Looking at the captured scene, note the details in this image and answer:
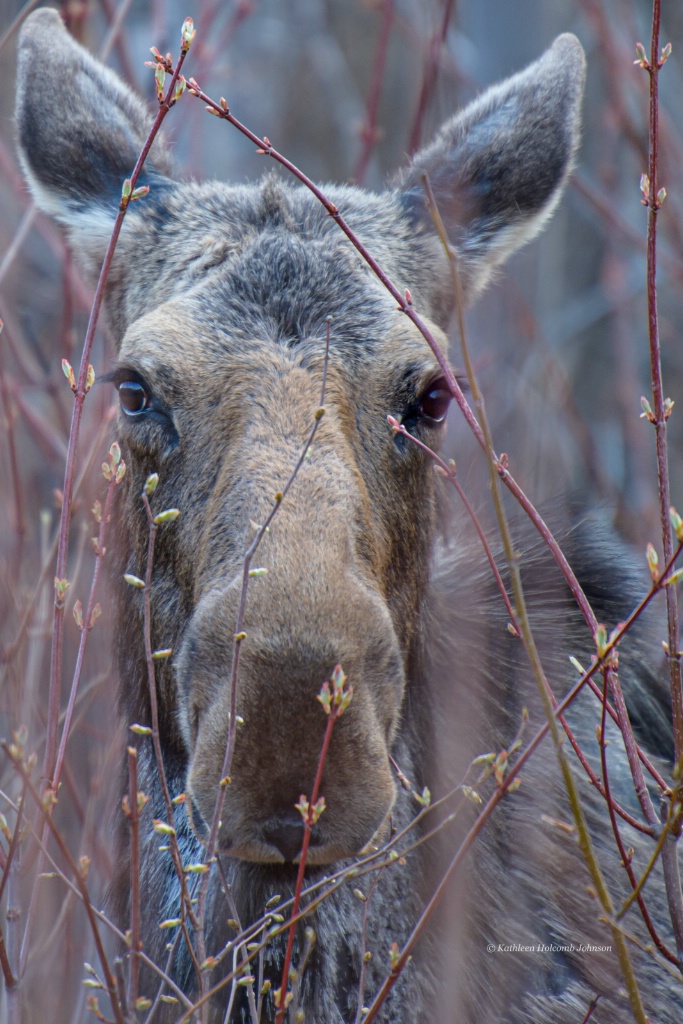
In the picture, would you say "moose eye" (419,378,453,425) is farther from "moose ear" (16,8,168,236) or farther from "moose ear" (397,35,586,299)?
"moose ear" (16,8,168,236)

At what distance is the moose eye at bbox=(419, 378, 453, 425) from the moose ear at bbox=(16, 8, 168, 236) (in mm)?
1445

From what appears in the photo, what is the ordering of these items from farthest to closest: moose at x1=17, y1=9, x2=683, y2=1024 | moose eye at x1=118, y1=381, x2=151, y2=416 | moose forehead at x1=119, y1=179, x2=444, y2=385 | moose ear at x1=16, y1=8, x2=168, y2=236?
moose ear at x1=16, y1=8, x2=168, y2=236, moose eye at x1=118, y1=381, x2=151, y2=416, moose forehead at x1=119, y1=179, x2=444, y2=385, moose at x1=17, y1=9, x2=683, y2=1024

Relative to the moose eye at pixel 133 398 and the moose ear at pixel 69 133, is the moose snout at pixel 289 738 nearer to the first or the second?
the moose eye at pixel 133 398

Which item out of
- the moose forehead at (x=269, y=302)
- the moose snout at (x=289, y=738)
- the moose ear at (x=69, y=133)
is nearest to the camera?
the moose snout at (x=289, y=738)

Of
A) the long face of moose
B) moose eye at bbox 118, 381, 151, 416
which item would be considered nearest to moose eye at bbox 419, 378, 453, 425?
the long face of moose

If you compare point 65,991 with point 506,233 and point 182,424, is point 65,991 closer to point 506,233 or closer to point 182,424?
point 182,424

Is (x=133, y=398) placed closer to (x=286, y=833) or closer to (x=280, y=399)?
(x=280, y=399)

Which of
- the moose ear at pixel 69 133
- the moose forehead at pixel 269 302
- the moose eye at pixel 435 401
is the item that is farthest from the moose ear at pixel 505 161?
the moose ear at pixel 69 133

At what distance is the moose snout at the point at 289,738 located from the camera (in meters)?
2.53

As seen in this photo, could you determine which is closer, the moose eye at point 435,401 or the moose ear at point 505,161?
the moose eye at point 435,401

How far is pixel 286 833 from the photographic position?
2582 mm

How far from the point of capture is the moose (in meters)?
2.67

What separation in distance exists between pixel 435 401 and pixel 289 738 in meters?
1.36

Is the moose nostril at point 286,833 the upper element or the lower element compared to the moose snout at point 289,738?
lower
